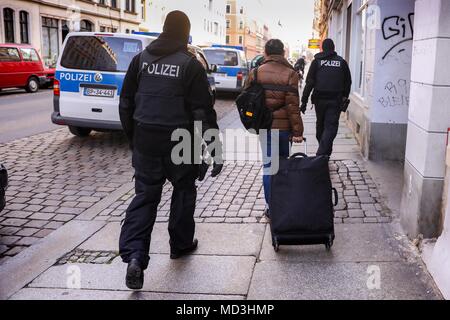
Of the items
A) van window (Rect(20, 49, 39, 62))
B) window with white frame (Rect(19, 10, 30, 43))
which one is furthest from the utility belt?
window with white frame (Rect(19, 10, 30, 43))

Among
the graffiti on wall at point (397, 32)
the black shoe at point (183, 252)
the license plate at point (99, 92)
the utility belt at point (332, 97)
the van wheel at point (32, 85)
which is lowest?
the black shoe at point (183, 252)

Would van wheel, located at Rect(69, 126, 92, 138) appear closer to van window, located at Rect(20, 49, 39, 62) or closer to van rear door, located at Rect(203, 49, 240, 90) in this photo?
van rear door, located at Rect(203, 49, 240, 90)

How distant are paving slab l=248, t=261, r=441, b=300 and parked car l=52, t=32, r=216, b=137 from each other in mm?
5576

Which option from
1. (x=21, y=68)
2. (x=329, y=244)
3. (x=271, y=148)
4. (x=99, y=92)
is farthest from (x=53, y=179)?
(x=21, y=68)

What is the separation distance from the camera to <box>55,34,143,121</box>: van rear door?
351 inches

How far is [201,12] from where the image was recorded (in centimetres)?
6819

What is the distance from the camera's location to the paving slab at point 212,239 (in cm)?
450

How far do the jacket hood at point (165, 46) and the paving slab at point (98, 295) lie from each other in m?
1.74

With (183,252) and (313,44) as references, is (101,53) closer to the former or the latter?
(183,252)

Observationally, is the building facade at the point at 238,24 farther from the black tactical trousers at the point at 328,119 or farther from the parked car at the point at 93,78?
the black tactical trousers at the point at 328,119

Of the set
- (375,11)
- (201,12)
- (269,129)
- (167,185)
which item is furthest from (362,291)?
(201,12)

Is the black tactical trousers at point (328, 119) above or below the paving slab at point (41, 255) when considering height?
above

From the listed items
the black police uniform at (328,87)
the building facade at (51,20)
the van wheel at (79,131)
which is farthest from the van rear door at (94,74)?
the building facade at (51,20)

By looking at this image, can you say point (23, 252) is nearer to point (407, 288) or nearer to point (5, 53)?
point (407, 288)
